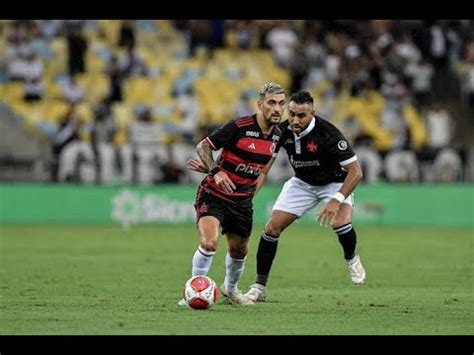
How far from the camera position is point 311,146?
44.3ft

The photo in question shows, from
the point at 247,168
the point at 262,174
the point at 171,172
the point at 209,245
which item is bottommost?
the point at 171,172

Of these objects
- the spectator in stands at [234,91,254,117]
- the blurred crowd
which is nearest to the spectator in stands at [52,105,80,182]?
the blurred crowd

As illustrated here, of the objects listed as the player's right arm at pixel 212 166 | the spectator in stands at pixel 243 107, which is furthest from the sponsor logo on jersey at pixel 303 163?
the spectator in stands at pixel 243 107

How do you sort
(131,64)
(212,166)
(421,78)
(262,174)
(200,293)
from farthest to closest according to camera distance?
1. (421,78)
2. (131,64)
3. (262,174)
4. (212,166)
5. (200,293)

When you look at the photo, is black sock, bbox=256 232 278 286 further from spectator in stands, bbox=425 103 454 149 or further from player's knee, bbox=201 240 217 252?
spectator in stands, bbox=425 103 454 149

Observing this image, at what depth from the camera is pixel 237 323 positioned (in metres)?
11.1

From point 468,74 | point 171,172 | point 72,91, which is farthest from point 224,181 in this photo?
point 468,74

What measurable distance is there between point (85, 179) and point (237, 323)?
1808 centimetres

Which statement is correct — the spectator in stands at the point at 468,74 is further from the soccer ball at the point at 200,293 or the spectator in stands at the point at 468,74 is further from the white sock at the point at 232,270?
the soccer ball at the point at 200,293

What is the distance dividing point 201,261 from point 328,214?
145 cm

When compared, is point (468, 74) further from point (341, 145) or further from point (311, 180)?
point (341, 145)

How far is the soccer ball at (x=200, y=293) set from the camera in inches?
480
